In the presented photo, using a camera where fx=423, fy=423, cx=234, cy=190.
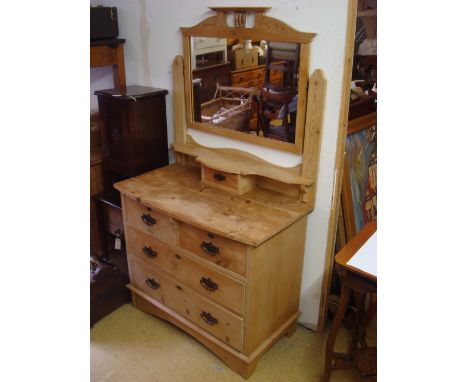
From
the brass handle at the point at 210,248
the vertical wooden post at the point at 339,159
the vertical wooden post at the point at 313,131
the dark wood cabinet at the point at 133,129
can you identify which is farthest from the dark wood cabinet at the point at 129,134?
the vertical wooden post at the point at 339,159

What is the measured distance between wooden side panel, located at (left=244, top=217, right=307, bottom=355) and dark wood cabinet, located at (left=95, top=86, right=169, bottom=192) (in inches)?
38.6

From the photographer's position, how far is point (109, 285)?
7.49ft

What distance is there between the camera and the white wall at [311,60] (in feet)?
5.51

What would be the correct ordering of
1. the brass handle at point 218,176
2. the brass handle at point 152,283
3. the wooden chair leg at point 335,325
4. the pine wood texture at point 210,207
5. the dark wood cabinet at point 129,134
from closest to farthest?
the wooden chair leg at point 335,325 < the pine wood texture at point 210,207 < the brass handle at point 218,176 < the brass handle at point 152,283 < the dark wood cabinet at point 129,134

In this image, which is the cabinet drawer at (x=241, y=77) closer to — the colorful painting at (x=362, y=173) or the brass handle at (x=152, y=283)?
the colorful painting at (x=362, y=173)

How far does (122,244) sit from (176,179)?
2.72 feet

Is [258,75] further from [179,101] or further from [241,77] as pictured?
[179,101]

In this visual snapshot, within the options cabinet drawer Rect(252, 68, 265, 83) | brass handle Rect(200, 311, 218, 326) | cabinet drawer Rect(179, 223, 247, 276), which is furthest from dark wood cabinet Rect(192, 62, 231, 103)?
brass handle Rect(200, 311, 218, 326)

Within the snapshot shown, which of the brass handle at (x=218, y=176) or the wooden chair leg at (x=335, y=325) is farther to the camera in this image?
the brass handle at (x=218, y=176)

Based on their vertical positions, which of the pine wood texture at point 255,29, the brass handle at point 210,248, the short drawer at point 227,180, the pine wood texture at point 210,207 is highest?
the pine wood texture at point 255,29

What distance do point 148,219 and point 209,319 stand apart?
1.79 ft

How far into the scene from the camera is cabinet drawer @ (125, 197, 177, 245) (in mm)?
1929

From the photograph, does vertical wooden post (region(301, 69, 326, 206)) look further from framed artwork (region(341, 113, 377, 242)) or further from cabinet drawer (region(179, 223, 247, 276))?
cabinet drawer (region(179, 223, 247, 276))
